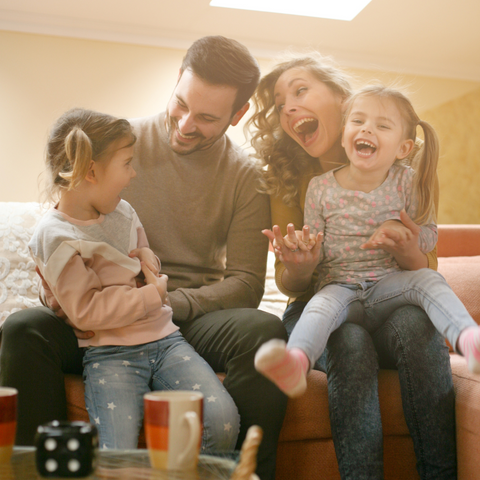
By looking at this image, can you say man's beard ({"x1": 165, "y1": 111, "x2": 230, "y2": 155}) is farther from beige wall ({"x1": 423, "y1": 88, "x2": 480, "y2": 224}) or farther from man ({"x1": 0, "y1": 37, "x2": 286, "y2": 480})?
beige wall ({"x1": 423, "y1": 88, "x2": 480, "y2": 224})

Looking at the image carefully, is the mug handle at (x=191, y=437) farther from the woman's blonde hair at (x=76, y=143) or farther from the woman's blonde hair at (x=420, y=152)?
the woman's blonde hair at (x=420, y=152)

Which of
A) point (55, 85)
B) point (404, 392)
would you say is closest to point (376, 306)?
point (404, 392)

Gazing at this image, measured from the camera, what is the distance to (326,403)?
3.86 feet

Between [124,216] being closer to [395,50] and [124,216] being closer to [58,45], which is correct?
[58,45]

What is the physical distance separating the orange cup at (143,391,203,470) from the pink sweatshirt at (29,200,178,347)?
0.48m

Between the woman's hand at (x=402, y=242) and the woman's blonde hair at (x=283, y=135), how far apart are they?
305mm

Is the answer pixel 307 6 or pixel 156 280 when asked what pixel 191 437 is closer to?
pixel 156 280

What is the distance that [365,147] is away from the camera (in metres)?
1.29

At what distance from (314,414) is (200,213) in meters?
0.64

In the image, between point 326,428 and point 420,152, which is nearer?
point 326,428

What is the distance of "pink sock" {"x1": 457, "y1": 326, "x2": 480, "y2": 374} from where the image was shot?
86 centimetres

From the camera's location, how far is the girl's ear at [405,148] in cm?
129

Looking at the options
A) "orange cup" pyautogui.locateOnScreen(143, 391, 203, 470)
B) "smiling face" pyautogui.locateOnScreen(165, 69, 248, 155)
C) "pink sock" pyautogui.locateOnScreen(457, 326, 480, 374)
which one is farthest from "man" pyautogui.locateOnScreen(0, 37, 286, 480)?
"orange cup" pyautogui.locateOnScreen(143, 391, 203, 470)

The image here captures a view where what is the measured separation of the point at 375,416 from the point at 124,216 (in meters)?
0.75
